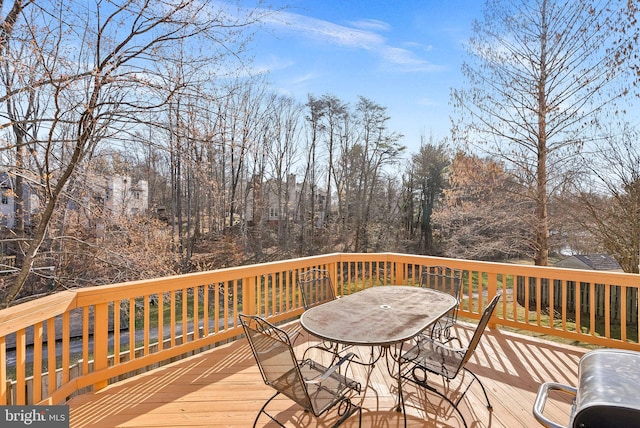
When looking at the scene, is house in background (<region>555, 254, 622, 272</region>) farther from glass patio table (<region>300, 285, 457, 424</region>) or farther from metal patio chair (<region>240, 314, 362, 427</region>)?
metal patio chair (<region>240, 314, 362, 427</region>)

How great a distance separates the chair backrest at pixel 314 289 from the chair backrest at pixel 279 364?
1.44 metres

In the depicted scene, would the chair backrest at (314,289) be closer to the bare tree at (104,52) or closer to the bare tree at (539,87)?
the bare tree at (104,52)

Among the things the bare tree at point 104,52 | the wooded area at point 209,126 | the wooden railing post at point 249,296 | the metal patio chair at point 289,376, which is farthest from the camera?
the wooded area at point 209,126

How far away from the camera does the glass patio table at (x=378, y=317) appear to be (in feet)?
7.02

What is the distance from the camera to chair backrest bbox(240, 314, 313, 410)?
182 cm

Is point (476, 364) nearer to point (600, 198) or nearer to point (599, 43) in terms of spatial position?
point (600, 198)

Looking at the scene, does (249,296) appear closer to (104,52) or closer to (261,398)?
(261,398)

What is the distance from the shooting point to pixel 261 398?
102 inches

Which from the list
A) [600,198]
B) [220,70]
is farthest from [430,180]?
[220,70]

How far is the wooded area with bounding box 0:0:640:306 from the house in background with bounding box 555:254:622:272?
572mm

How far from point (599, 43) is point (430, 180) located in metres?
11.1

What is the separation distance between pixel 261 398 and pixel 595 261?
10.0m

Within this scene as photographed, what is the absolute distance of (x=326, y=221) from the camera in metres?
17.4

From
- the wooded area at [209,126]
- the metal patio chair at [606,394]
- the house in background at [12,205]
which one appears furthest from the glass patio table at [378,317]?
the house in background at [12,205]
